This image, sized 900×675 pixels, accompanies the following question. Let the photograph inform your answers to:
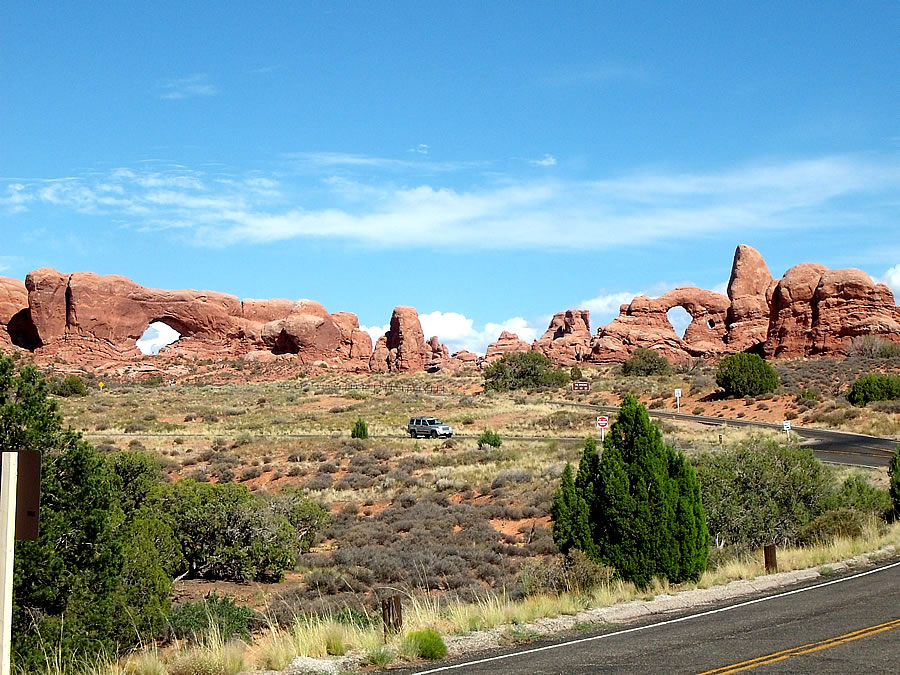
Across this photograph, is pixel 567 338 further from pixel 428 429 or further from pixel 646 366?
pixel 428 429

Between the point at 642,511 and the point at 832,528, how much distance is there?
7137 mm

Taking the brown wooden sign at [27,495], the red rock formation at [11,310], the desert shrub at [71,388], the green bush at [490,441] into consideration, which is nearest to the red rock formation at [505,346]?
the red rock formation at [11,310]

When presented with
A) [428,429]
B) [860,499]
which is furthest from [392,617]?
[428,429]

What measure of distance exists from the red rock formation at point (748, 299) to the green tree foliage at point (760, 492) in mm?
73509

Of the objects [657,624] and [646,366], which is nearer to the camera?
[657,624]

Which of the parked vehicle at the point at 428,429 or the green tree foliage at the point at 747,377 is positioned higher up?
the green tree foliage at the point at 747,377

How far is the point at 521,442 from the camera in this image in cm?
4003

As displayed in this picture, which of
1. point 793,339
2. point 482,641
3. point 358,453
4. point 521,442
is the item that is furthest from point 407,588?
point 793,339

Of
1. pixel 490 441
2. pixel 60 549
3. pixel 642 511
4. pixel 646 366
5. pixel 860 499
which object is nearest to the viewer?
pixel 60 549

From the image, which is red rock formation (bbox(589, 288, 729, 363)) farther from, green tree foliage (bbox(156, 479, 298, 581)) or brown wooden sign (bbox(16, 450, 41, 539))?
brown wooden sign (bbox(16, 450, 41, 539))

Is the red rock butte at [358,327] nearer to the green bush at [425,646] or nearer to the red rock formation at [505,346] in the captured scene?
the red rock formation at [505,346]

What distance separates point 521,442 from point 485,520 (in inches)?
647

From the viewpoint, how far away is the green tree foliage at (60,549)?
776 cm

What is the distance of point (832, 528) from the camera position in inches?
724
